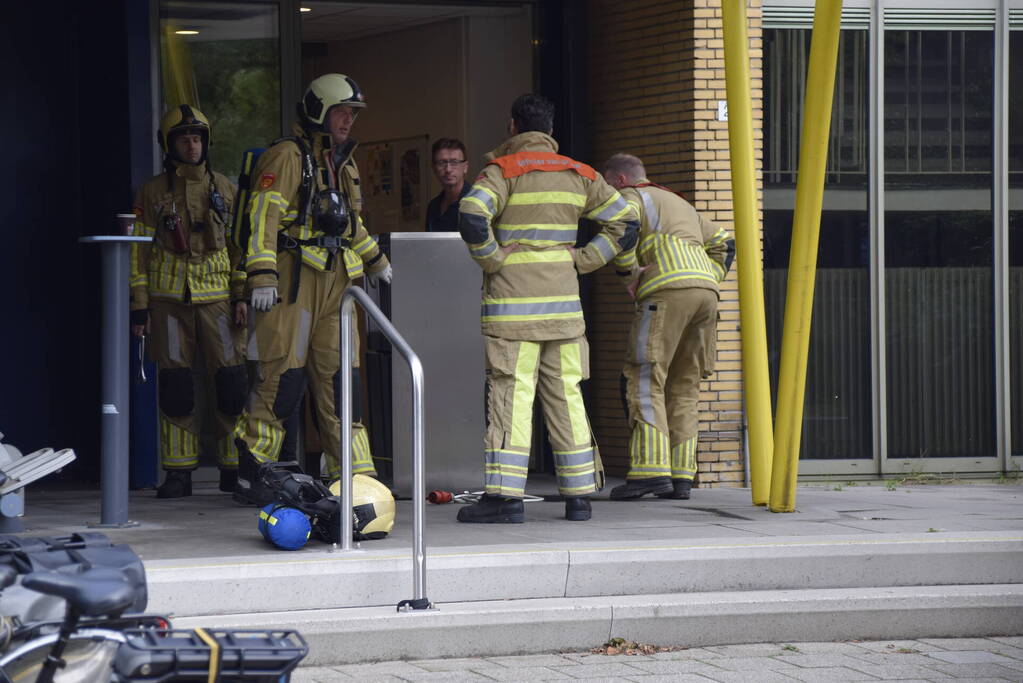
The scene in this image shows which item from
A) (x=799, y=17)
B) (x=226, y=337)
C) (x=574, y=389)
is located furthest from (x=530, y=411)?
(x=799, y=17)

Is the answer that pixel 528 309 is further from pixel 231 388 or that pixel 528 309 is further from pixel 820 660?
pixel 820 660

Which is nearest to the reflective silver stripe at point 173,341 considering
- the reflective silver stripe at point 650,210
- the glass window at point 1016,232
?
the reflective silver stripe at point 650,210

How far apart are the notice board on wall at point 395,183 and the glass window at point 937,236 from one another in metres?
3.46

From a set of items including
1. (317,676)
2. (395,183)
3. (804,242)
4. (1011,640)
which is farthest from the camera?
(395,183)

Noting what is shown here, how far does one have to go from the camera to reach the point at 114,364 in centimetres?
751

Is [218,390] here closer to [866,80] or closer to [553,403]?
[553,403]

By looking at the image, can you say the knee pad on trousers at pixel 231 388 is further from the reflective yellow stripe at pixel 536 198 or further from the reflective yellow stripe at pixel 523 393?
the reflective yellow stripe at pixel 536 198

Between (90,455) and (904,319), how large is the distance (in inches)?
223

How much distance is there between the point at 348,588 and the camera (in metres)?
6.32

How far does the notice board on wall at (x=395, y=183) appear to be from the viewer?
11641 millimetres

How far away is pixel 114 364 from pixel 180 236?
1757 millimetres

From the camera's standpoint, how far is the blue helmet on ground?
674cm

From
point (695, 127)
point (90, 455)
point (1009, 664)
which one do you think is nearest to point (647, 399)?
point (695, 127)

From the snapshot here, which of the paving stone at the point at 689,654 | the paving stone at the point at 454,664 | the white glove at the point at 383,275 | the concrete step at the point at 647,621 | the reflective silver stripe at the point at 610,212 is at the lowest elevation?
the paving stone at the point at 689,654
